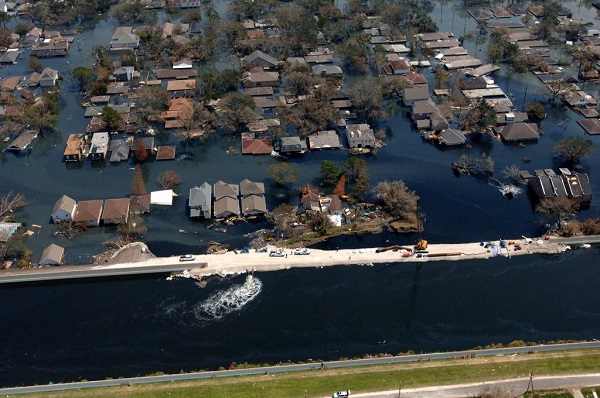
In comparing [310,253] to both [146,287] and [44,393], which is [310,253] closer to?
[146,287]

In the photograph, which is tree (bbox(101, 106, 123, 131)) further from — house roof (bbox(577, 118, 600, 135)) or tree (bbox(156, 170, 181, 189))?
house roof (bbox(577, 118, 600, 135))

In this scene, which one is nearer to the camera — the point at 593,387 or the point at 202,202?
the point at 593,387

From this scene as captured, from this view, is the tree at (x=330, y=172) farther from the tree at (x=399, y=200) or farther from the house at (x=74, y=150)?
the house at (x=74, y=150)

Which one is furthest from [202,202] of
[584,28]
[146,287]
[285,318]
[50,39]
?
[584,28]

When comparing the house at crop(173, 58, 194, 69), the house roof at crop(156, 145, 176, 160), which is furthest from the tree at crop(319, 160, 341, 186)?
the house at crop(173, 58, 194, 69)

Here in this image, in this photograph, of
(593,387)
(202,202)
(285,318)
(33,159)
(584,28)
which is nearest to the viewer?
(593,387)

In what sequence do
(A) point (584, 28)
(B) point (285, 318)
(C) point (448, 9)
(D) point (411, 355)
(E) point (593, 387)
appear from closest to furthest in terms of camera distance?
(E) point (593, 387)
(D) point (411, 355)
(B) point (285, 318)
(A) point (584, 28)
(C) point (448, 9)
